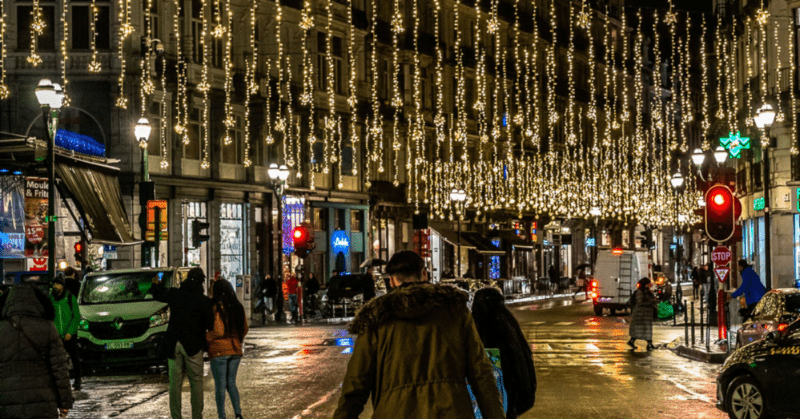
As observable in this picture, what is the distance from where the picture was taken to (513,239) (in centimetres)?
7062

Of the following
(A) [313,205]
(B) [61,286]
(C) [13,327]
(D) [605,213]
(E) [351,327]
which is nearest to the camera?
(E) [351,327]

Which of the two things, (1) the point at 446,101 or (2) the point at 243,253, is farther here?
(1) the point at 446,101

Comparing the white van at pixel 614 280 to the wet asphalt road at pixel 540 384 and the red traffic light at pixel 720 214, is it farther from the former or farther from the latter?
the red traffic light at pixel 720 214

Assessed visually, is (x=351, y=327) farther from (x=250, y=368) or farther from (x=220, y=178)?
(x=220, y=178)

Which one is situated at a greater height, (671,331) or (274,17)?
(274,17)

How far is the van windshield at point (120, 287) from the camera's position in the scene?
76.2 feet

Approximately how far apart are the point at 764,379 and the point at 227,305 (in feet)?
20.3

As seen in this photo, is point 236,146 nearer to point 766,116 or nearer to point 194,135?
point 194,135

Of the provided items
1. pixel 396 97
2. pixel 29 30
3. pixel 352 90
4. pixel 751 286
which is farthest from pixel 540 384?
pixel 396 97

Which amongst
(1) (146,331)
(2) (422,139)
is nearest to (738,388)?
(1) (146,331)

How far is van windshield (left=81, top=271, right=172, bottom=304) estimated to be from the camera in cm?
2322

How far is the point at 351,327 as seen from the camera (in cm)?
648

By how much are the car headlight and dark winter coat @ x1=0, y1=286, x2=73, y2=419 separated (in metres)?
13.0

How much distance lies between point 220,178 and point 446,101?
818 inches
